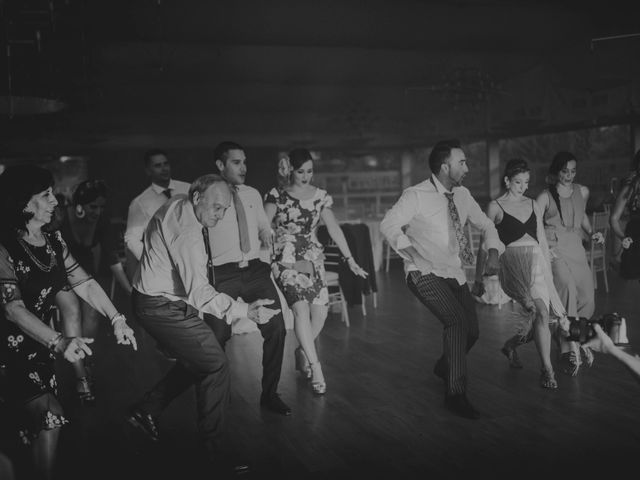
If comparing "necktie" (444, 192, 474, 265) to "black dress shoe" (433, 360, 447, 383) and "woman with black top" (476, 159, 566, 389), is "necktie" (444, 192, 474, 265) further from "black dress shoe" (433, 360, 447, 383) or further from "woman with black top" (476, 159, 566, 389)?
"black dress shoe" (433, 360, 447, 383)

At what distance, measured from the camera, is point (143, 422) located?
3.13m

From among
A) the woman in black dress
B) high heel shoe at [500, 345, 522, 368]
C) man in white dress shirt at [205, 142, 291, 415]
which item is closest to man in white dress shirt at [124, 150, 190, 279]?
the woman in black dress

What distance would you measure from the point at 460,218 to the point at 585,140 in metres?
8.85

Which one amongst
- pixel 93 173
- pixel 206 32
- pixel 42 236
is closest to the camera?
pixel 42 236

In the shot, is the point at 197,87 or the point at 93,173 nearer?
the point at 197,87

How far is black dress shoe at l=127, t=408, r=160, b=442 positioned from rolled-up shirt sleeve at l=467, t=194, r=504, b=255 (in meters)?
1.97

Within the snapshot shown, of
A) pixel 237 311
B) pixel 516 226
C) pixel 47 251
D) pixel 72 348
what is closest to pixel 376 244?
pixel 516 226

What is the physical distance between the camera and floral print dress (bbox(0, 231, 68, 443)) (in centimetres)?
231

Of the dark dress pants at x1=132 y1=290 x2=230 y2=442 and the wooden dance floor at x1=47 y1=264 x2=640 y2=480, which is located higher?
the dark dress pants at x1=132 y1=290 x2=230 y2=442

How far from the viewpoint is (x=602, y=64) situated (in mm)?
10453

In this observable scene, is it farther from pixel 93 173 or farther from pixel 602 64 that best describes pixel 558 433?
pixel 93 173

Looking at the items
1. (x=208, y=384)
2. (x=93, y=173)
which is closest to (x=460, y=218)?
(x=208, y=384)

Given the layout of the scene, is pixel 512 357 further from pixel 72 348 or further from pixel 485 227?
pixel 72 348

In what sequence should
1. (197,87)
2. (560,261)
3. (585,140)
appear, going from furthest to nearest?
1. (197,87)
2. (585,140)
3. (560,261)
